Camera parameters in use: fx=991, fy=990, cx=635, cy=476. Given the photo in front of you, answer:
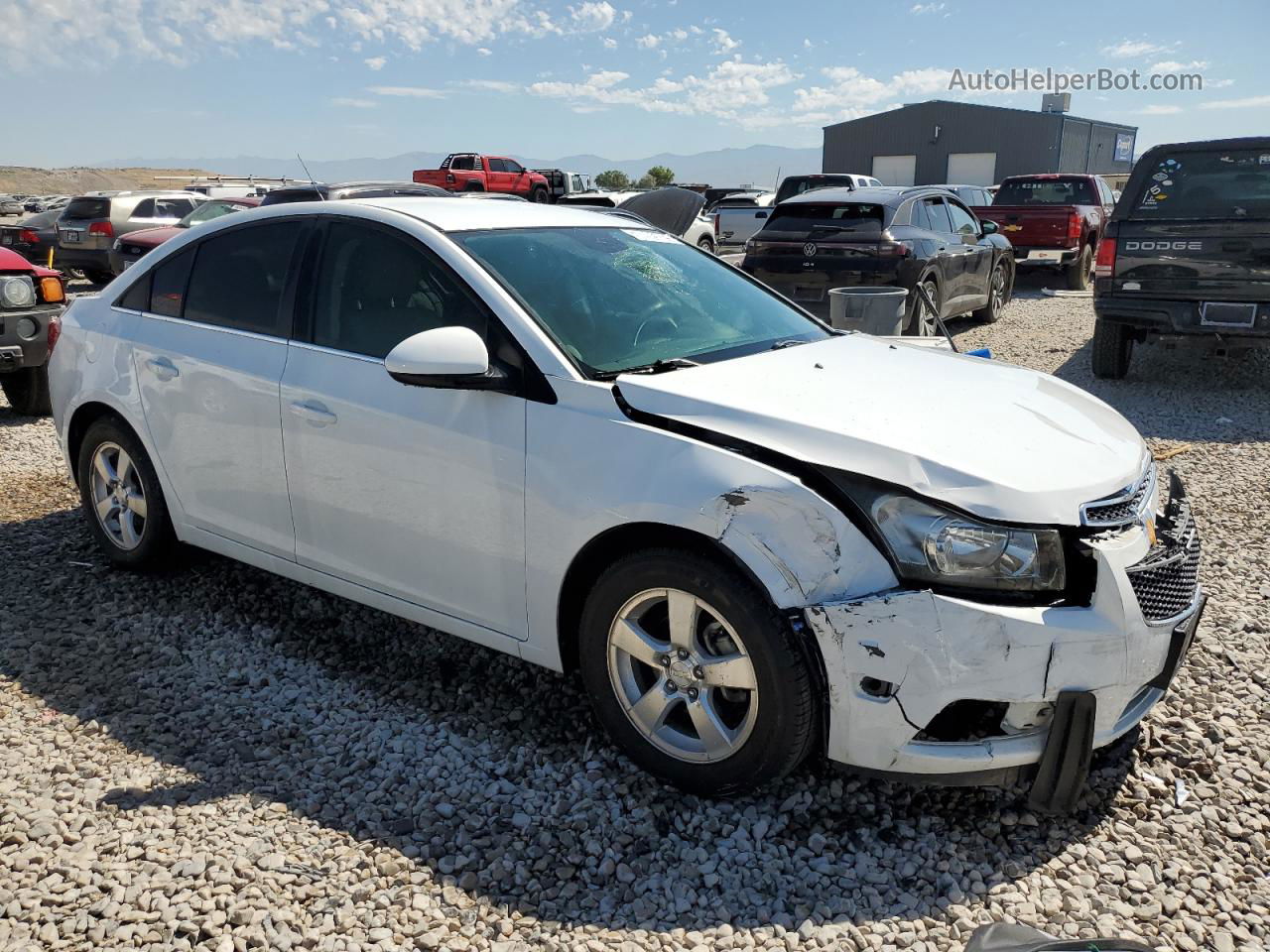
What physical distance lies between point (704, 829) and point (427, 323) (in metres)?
1.82

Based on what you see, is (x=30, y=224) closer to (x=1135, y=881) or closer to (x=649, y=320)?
(x=649, y=320)

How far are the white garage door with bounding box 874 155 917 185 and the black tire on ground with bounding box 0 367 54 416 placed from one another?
46272 mm

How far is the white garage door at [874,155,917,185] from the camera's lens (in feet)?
160

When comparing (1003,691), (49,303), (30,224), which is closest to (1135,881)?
(1003,691)

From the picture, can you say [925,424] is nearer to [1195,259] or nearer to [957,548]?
[957,548]

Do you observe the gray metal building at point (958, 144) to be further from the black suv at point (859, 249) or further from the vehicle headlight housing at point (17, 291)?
the vehicle headlight housing at point (17, 291)

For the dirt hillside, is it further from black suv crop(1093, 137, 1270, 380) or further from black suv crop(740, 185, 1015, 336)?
black suv crop(1093, 137, 1270, 380)

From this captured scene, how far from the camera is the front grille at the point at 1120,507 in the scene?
103 inches

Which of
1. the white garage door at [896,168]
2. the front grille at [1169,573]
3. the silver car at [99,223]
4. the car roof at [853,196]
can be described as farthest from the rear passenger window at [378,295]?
the white garage door at [896,168]

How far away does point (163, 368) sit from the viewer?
158 inches

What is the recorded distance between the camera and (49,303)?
7.33 m

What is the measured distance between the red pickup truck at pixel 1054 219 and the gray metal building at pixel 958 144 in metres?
31.5

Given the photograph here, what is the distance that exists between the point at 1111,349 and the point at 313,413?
25.1ft

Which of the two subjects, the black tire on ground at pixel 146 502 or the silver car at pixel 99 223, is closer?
the black tire on ground at pixel 146 502
